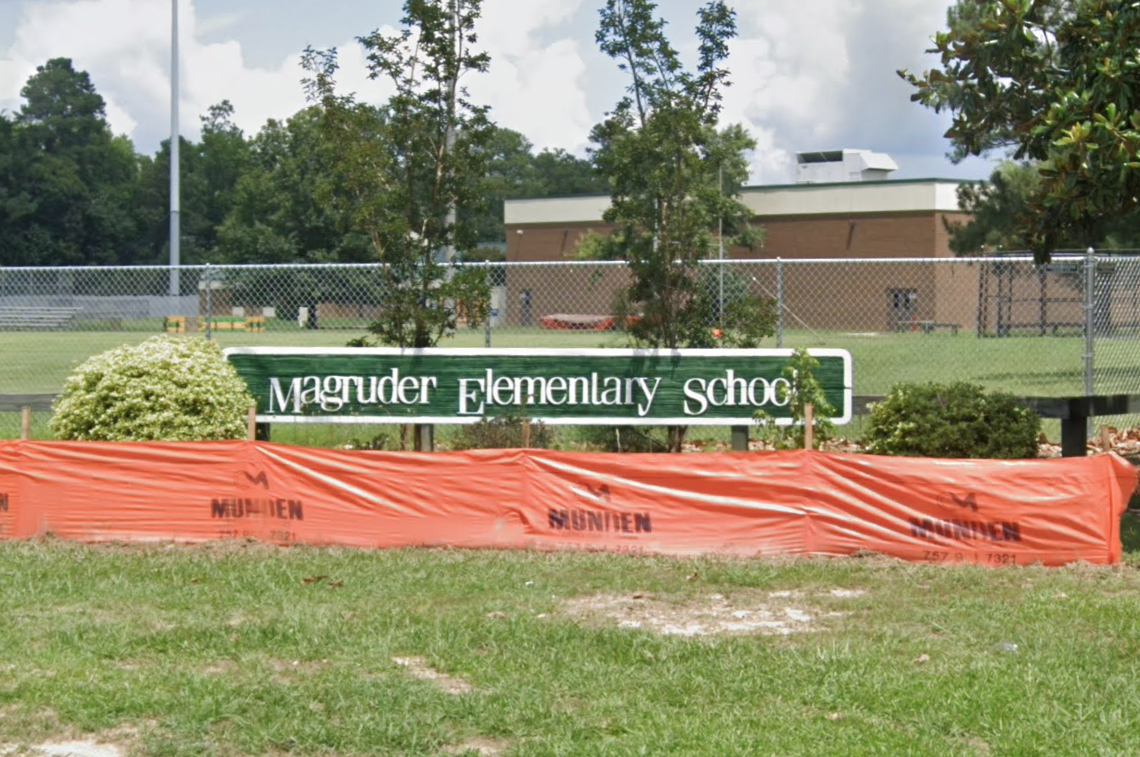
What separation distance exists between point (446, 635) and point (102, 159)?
89.0 meters

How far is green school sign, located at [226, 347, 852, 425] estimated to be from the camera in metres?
12.1

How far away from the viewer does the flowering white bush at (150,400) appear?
11.2 meters

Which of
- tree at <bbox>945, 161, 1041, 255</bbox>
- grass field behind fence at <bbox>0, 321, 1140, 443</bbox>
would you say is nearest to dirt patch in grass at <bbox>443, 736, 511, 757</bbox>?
grass field behind fence at <bbox>0, 321, 1140, 443</bbox>

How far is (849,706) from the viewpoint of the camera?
229 inches

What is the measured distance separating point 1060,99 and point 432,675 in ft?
20.4

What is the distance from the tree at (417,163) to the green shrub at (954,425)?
3.78 metres

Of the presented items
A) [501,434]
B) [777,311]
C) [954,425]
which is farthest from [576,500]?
[777,311]

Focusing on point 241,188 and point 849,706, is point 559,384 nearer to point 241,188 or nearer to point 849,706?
point 849,706

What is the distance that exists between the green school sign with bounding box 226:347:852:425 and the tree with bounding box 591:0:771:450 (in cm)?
67

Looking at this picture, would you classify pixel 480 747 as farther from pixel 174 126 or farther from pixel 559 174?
pixel 559 174

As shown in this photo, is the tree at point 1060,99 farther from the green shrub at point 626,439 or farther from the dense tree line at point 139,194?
the dense tree line at point 139,194

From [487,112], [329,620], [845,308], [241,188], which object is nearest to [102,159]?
[241,188]

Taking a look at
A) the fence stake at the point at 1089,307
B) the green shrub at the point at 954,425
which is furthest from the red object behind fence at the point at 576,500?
the fence stake at the point at 1089,307

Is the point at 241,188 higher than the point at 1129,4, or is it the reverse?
the point at 241,188
